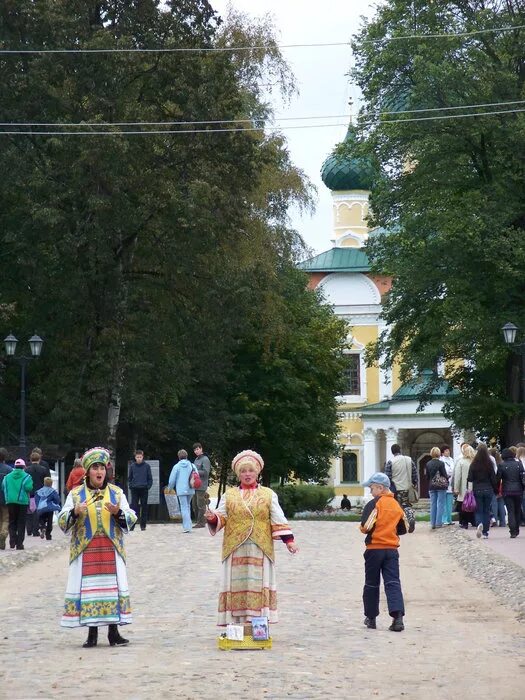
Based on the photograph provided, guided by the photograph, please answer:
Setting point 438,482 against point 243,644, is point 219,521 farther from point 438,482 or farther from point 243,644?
point 438,482

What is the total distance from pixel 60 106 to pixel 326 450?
25359 mm

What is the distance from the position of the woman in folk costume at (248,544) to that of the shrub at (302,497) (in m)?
46.8

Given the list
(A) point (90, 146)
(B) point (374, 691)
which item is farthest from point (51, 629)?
(A) point (90, 146)

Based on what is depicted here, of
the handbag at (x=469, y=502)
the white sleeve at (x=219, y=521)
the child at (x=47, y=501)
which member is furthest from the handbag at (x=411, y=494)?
the white sleeve at (x=219, y=521)

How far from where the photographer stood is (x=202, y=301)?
4322cm

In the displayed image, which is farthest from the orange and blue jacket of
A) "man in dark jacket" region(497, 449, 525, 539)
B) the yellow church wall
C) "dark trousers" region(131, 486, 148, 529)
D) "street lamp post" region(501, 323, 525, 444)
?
the yellow church wall

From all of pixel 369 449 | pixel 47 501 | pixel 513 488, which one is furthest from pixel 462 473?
pixel 369 449

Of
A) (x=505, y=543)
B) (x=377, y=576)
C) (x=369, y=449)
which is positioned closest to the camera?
(x=377, y=576)

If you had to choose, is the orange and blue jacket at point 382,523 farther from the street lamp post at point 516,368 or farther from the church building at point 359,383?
the church building at point 359,383

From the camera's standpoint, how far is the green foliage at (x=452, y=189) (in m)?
41.5

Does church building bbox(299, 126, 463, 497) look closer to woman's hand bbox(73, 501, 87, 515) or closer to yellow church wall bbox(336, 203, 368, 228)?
yellow church wall bbox(336, 203, 368, 228)

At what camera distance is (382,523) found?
15219mm

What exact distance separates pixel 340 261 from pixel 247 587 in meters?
76.8

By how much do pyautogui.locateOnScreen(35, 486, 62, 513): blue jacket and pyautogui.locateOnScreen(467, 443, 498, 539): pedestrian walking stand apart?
24.3ft
